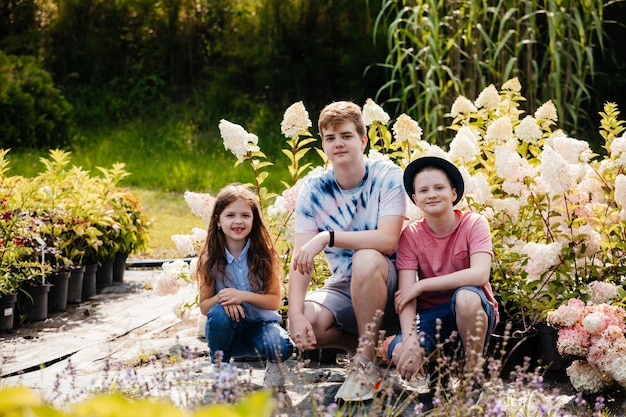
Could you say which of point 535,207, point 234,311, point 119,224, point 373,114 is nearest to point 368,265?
point 234,311

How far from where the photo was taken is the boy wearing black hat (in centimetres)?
293

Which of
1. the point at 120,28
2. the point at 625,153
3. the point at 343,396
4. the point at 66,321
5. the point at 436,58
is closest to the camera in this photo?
the point at 343,396

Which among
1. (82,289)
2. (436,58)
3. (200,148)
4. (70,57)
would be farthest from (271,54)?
(82,289)

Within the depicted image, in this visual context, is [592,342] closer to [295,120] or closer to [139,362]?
[295,120]

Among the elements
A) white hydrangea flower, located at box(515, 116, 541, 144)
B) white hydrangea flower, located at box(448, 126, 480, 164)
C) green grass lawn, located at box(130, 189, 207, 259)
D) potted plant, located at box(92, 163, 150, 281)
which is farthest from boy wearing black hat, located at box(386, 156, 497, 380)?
green grass lawn, located at box(130, 189, 207, 259)

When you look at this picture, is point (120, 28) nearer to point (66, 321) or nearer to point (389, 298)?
point (66, 321)

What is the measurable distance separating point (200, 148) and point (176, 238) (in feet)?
23.6

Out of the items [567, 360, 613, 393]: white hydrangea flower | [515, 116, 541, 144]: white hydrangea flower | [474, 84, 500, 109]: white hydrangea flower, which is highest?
[474, 84, 500, 109]: white hydrangea flower

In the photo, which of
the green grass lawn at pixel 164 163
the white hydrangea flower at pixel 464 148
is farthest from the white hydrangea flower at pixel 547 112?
the green grass lawn at pixel 164 163

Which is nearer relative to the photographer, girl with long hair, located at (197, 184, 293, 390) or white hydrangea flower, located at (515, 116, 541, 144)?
girl with long hair, located at (197, 184, 293, 390)

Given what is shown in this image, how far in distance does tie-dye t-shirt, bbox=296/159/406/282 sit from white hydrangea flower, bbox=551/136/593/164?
86cm

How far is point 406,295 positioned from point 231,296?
26.4 inches

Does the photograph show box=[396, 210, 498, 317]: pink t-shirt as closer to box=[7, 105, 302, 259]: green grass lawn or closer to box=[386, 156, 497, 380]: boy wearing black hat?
box=[386, 156, 497, 380]: boy wearing black hat

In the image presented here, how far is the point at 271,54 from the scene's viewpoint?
39.4 feet
